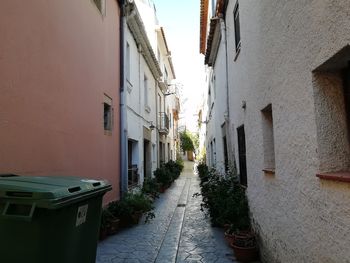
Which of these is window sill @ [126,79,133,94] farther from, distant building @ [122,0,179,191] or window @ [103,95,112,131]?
window @ [103,95,112,131]

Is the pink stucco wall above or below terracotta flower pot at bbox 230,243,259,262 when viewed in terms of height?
above

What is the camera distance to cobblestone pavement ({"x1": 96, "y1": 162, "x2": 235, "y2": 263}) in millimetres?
5848

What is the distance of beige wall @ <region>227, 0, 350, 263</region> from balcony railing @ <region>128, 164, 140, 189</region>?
6.51 metres

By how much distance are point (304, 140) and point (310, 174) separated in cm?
32

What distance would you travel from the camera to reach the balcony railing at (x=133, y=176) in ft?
37.0

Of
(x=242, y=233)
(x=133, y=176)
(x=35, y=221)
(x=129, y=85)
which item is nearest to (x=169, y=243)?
(x=242, y=233)

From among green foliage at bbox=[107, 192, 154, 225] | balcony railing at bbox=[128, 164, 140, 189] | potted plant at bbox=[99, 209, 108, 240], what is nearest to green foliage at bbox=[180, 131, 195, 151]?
balcony railing at bbox=[128, 164, 140, 189]

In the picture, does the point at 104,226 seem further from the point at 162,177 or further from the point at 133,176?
the point at 162,177

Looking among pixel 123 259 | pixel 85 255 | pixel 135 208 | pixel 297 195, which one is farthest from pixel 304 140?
pixel 135 208

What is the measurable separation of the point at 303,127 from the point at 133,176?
898 centimetres

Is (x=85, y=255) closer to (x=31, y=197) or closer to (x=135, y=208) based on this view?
(x=31, y=197)

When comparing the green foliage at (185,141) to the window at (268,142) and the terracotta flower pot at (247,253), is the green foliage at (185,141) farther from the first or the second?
the window at (268,142)

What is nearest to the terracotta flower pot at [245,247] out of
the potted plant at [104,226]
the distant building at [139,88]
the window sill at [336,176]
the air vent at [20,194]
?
the potted plant at [104,226]

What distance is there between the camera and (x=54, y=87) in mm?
5172
